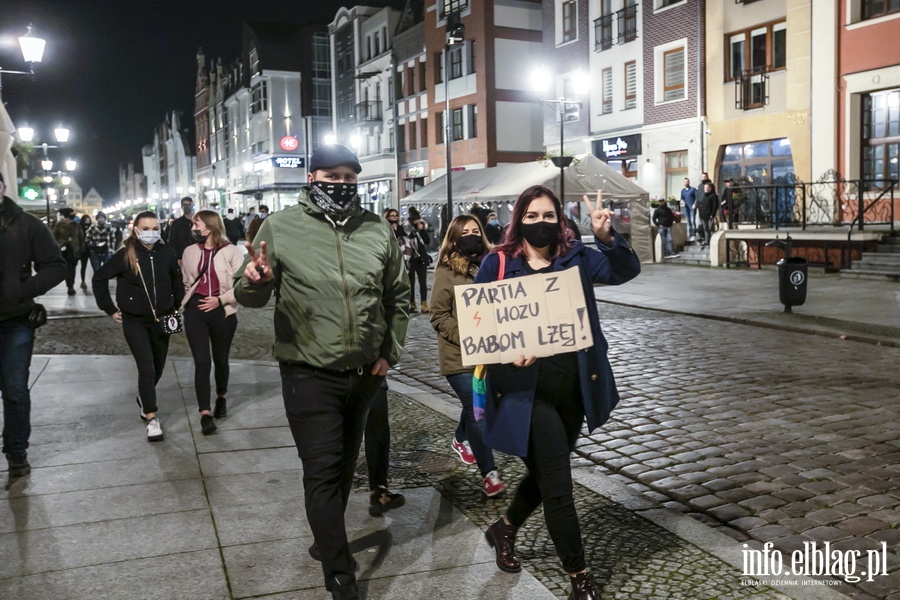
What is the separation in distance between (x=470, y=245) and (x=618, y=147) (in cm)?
2712

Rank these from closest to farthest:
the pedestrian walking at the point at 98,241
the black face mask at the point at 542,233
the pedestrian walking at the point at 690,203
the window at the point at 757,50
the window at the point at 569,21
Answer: the black face mask at the point at 542,233 → the pedestrian walking at the point at 98,241 → the window at the point at 757,50 → the pedestrian walking at the point at 690,203 → the window at the point at 569,21

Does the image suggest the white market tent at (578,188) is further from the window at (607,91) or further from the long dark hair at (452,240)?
the long dark hair at (452,240)

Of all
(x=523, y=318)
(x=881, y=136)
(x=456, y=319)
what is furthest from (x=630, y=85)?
(x=523, y=318)

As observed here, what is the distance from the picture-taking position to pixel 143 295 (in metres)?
6.62

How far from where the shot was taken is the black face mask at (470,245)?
5.43m

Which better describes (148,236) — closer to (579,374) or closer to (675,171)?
(579,374)

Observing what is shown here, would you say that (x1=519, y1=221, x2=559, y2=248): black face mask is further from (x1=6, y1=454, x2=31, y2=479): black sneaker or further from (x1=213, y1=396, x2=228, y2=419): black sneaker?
(x1=213, y1=396, x2=228, y2=419): black sneaker

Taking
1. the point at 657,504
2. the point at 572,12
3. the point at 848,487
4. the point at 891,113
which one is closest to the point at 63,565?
the point at 657,504

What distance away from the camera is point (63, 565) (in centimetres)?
419

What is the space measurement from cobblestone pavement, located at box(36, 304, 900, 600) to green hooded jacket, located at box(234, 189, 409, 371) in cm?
241

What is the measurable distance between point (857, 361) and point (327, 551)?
7986 millimetres

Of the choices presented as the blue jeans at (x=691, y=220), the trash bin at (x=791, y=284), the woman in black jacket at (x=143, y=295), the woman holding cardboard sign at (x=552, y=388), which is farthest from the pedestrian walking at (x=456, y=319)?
the blue jeans at (x=691, y=220)

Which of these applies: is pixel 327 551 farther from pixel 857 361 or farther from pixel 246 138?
pixel 246 138

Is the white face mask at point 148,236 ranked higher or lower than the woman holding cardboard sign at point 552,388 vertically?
higher
